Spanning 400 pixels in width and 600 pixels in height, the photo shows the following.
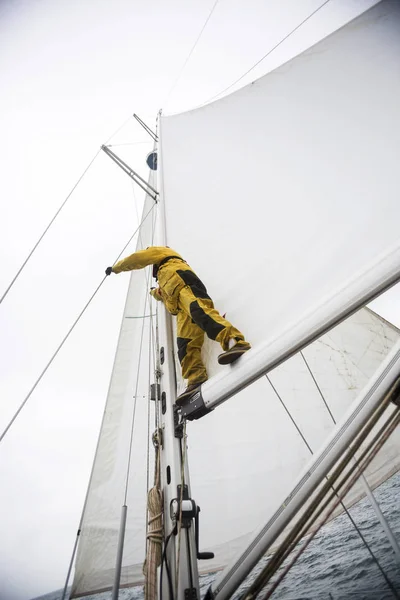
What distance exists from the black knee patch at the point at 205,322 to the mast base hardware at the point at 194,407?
25cm

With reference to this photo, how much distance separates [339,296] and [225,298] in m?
0.66

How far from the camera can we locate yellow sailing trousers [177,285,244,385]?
1168 mm

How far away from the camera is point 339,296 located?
34.2 inches

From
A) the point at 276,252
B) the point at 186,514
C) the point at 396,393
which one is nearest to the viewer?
the point at 396,393

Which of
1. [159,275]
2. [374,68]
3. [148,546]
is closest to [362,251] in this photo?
[159,275]

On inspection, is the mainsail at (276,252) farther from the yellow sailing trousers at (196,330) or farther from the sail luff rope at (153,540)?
the sail luff rope at (153,540)

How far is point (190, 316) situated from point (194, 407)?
1.43ft

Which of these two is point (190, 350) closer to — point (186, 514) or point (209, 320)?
point (209, 320)

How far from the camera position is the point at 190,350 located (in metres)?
1.42

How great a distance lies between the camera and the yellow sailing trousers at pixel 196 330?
3.83 ft

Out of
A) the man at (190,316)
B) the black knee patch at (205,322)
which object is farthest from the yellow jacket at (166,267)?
the black knee patch at (205,322)

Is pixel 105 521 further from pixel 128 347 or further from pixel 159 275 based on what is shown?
pixel 159 275

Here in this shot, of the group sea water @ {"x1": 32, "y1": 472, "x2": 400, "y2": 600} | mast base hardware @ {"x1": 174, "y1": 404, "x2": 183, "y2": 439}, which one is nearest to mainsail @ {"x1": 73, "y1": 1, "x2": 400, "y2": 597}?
mast base hardware @ {"x1": 174, "y1": 404, "x2": 183, "y2": 439}

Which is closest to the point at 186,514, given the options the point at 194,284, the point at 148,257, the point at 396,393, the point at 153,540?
the point at 153,540
